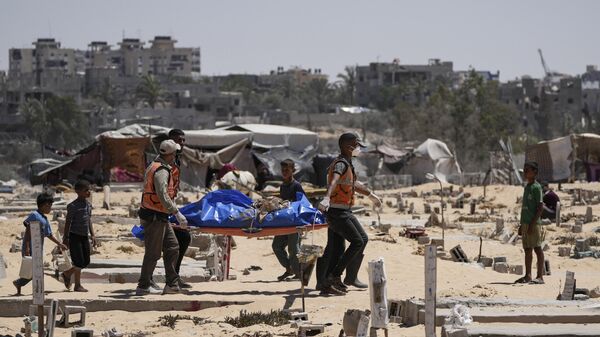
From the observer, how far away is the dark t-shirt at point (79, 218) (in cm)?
1330

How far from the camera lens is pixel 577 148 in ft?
134

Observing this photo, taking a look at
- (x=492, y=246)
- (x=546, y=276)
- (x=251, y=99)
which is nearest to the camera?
(x=546, y=276)

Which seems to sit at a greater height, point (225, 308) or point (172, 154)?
point (172, 154)

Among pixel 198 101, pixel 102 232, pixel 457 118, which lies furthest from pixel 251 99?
pixel 102 232

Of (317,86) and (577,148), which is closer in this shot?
(577,148)

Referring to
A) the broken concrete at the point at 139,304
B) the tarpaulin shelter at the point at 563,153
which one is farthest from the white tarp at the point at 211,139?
the broken concrete at the point at 139,304

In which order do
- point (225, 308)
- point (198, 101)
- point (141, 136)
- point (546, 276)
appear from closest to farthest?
point (225, 308)
point (546, 276)
point (141, 136)
point (198, 101)

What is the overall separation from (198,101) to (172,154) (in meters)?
86.8

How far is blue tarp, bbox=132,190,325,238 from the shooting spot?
44.1 ft

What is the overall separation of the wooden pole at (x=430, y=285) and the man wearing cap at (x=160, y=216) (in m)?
3.92

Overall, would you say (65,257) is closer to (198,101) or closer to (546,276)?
(546,276)

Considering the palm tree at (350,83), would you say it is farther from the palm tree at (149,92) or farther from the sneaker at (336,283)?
the sneaker at (336,283)

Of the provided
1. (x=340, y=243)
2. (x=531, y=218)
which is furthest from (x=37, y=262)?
(x=531, y=218)

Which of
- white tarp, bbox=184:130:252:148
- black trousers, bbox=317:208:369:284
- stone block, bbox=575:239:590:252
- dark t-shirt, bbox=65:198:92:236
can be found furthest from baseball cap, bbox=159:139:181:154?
white tarp, bbox=184:130:252:148
